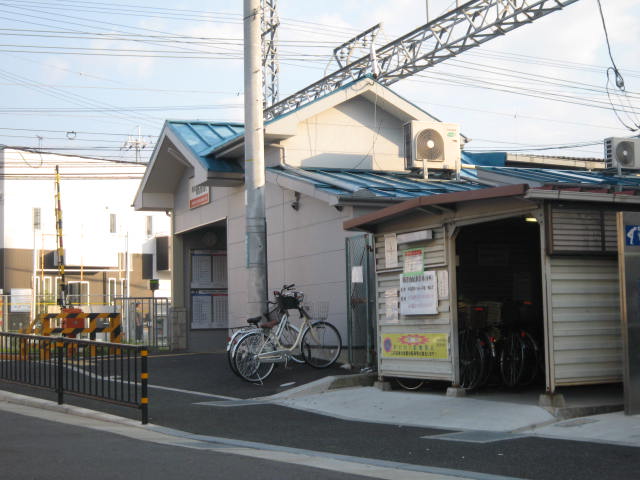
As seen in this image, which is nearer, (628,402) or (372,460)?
(372,460)

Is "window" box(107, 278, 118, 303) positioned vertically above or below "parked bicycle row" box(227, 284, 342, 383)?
above

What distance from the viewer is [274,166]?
19047 mm

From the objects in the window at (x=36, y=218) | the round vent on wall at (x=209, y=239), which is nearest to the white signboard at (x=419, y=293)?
the round vent on wall at (x=209, y=239)

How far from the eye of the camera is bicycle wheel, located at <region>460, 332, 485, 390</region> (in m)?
12.0

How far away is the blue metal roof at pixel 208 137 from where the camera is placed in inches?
776

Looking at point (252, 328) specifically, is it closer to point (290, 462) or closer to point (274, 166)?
point (274, 166)

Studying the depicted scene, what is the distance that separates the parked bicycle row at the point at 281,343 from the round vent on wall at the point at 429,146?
16.6ft

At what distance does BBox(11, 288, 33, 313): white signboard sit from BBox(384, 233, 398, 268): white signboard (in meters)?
27.6

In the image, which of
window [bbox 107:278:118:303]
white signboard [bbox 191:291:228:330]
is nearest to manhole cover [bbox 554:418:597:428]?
white signboard [bbox 191:291:228:330]

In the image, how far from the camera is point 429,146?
1892 centimetres

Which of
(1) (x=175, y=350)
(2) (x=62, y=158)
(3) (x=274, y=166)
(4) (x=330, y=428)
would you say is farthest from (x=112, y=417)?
(2) (x=62, y=158)

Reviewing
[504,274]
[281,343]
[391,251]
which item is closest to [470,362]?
[391,251]

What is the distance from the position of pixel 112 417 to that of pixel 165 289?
40.5m

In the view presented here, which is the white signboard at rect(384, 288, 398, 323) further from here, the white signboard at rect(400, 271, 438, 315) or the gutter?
the gutter
